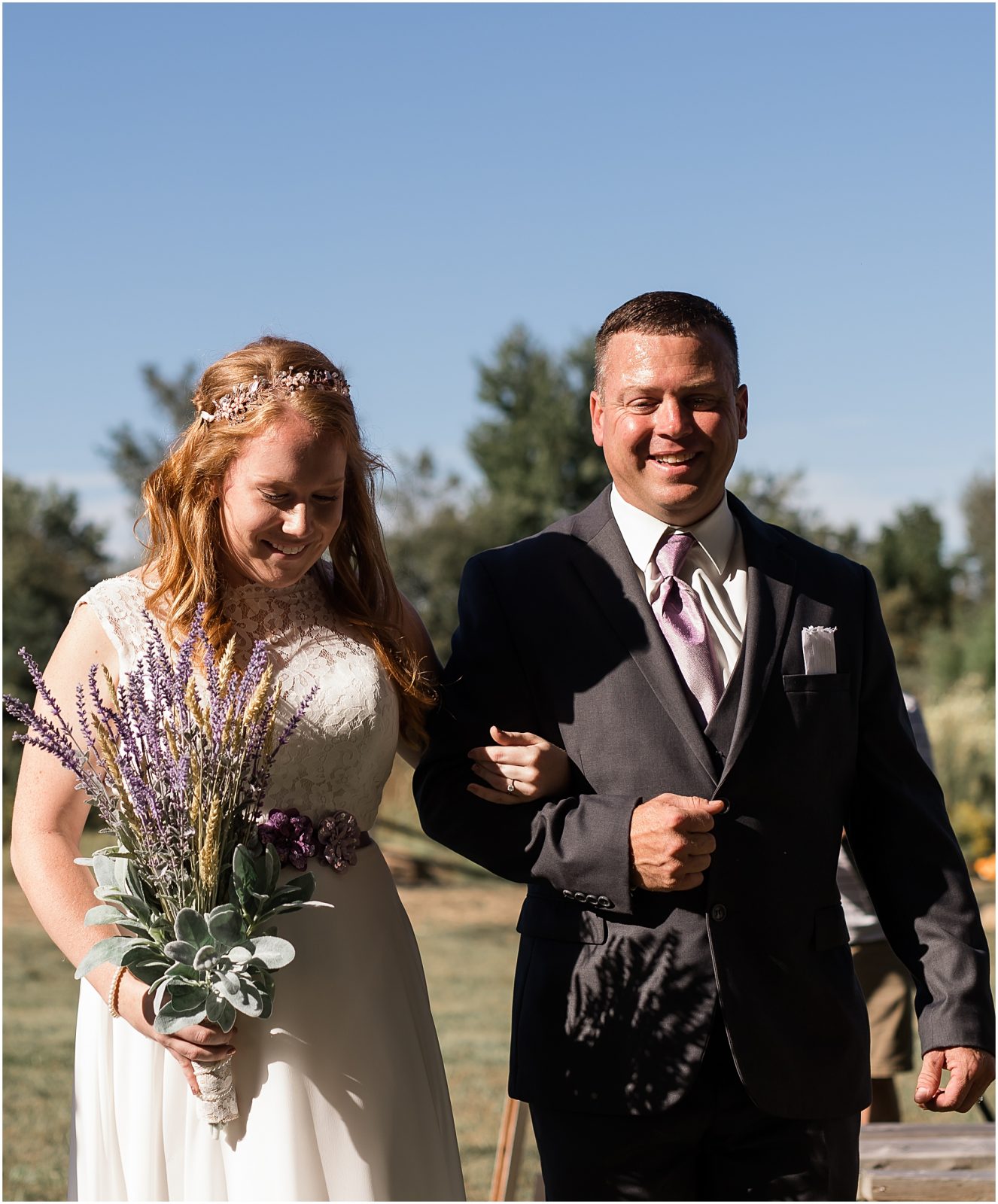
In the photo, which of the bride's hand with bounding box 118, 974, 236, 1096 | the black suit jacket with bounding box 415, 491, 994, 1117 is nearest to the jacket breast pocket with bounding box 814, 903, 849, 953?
the black suit jacket with bounding box 415, 491, 994, 1117

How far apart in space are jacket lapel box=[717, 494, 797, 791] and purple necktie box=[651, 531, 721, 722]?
0.08 meters

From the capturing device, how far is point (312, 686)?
283 cm

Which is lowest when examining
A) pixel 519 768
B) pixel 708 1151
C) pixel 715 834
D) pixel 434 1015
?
pixel 434 1015

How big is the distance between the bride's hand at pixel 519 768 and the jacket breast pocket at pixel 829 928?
2.05 ft

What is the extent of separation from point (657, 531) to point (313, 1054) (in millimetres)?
1316

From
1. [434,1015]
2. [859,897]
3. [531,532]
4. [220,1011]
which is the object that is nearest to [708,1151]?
[220,1011]

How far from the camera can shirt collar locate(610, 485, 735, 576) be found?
303 centimetres

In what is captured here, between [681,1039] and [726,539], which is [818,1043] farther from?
[726,539]

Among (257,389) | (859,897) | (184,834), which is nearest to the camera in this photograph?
(184,834)

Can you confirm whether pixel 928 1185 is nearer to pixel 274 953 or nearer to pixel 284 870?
pixel 284 870

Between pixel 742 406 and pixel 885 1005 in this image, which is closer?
pixel 742 406

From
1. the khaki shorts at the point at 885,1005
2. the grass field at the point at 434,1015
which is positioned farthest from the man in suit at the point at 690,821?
the khaki shorts at the point at 885,1005

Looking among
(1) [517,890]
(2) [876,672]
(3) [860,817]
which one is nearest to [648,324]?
(2) [876,672]

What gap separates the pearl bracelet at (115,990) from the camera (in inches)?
101
